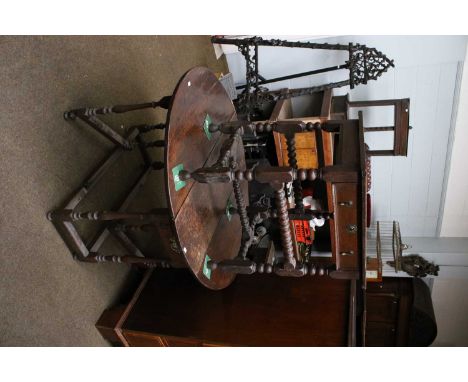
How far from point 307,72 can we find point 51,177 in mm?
2145

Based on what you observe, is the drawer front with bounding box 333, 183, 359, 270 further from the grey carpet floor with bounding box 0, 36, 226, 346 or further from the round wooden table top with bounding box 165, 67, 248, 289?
the grey carpet floor with bounding box 0, 36, 226, 346

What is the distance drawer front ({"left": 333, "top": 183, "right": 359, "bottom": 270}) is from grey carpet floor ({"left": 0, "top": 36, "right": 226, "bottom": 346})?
1.21 m

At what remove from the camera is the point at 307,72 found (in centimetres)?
295

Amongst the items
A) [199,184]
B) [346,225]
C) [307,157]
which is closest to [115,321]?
[199,184]

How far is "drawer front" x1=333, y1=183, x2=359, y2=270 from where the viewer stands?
3.70 feet

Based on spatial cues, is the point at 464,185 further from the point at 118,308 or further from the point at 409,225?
the point at 118,308

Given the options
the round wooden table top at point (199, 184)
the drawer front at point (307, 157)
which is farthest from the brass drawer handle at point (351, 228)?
the drawer front at point (307, 157)

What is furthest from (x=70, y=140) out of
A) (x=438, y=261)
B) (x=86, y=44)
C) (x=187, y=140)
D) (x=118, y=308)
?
(x=438, y=261)

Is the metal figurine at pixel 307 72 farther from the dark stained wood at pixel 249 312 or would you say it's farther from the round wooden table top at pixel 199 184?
the dark stained wood at pixel 249 312

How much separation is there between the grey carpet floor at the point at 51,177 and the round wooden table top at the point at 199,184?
2.31ft

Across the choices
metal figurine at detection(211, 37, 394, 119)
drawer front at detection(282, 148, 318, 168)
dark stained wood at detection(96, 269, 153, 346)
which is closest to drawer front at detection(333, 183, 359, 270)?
dark stained wood at detection(96, 269, 153, 346)

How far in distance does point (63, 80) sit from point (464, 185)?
3.22 metres

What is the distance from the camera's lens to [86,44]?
1.90 meters

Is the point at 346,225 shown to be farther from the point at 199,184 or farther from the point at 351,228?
the point at 199,184
